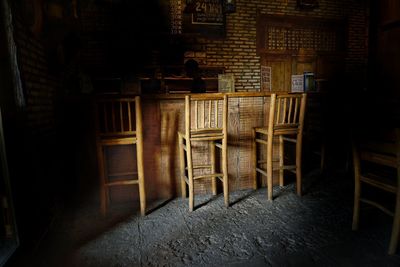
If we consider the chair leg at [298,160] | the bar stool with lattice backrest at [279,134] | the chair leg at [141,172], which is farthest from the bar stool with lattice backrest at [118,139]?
the chair leg at [298,160]

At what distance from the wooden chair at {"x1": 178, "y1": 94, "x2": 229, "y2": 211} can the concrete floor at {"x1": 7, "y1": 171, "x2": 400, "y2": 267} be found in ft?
0.89

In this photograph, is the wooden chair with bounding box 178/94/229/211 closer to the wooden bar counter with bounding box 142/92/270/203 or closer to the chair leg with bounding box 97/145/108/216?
the wooden bar counter with bounding box 142/92/270/203

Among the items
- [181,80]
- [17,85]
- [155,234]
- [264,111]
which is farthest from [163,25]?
[155,234]

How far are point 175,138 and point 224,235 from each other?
1.05 metres

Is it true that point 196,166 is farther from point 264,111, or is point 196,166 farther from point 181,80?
point 181,80

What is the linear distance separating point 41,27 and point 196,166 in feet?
6.37

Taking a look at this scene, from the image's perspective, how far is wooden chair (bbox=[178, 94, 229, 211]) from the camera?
7.46 feet

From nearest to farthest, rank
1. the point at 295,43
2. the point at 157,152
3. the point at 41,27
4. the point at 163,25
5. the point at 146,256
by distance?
1. the point at 146,256
2. the point at 41,27
3. the point at 157,152
4. the point at 163,25
5. the point at 295,43

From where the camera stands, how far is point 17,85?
1.77 meters

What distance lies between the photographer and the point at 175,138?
2.63m

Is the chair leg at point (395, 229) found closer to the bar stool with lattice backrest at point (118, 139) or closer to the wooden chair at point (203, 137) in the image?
the wooden chair at point (203, 137)

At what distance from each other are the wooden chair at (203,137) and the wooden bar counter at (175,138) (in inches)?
4.3

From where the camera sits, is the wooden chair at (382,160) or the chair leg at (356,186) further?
the chair leg at (356,186)

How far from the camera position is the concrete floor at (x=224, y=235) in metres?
1.69
